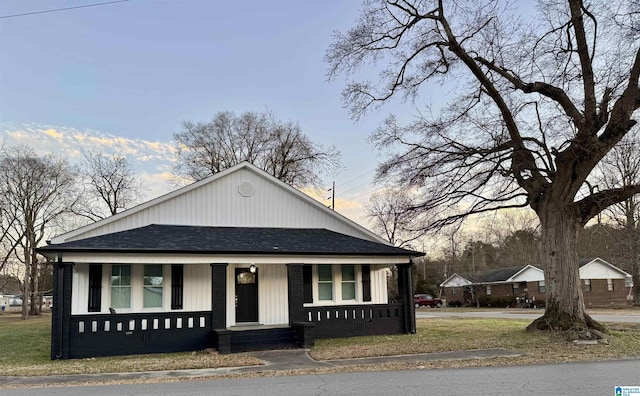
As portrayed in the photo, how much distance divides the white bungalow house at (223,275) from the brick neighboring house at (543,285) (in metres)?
28.2

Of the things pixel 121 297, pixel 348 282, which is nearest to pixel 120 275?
pixel 121 297

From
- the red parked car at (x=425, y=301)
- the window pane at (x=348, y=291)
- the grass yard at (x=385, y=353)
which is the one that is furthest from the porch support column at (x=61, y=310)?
the red parked car at (x=425, y=301)

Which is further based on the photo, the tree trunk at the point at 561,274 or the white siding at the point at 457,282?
the white siding at the point at 457,282

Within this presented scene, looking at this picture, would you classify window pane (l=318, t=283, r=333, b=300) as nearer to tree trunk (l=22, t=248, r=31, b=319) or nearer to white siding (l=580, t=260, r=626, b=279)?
tree trunk (l=22, t=248, r=31, b=319)

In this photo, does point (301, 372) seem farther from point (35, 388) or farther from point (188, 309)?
point (188, 309)

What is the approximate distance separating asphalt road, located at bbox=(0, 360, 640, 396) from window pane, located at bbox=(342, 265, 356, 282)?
8577mm

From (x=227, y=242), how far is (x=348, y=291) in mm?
5027

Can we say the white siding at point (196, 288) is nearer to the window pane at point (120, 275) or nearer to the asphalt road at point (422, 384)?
the window pane at point (120, 275)

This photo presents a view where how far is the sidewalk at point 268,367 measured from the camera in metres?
10.8

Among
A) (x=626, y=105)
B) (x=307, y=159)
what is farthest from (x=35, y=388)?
(x=307, y=159)

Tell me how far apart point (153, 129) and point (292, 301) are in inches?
558

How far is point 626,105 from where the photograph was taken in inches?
579

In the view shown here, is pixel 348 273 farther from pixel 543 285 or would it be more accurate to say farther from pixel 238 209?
pixel 543 285

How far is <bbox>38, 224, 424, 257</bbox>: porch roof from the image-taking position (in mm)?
15188
